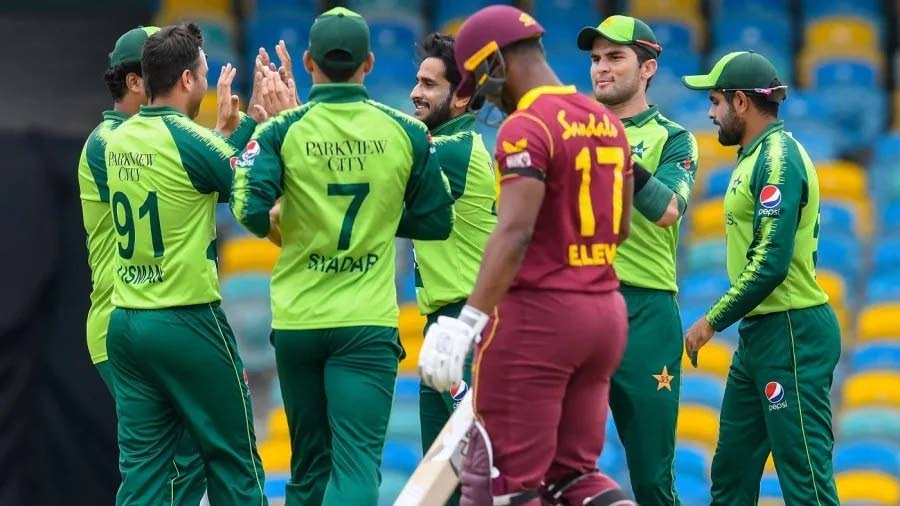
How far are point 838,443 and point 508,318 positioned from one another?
4984 mm

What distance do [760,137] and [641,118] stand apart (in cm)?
50

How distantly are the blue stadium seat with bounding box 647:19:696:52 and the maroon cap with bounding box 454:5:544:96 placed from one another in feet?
23.6

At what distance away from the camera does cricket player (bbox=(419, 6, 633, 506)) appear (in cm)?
538

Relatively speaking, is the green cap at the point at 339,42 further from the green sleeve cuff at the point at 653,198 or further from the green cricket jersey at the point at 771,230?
the green cricket jersey at the point at 771,230

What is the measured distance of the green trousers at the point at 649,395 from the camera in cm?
696

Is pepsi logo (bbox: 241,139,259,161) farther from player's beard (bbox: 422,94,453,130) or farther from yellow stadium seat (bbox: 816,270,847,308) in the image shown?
yellow stadium seat (bbox: 816,270,847,308)

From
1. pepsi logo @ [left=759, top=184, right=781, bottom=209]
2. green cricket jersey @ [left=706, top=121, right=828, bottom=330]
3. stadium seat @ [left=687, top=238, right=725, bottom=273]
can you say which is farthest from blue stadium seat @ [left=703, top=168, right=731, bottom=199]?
pepsi logo @ [left=759, top=184, right=781, bottom=209]

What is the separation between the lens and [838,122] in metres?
12.3

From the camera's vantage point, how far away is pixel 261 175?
5996 millimetres

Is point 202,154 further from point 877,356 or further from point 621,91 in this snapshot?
point 877,356

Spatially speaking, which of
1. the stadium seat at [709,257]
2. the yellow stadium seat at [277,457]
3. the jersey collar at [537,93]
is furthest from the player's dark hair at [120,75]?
the stadium seat at [709,257]

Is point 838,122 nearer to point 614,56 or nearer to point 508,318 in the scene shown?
point 614,56

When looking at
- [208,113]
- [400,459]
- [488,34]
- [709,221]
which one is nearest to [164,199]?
[488,34]

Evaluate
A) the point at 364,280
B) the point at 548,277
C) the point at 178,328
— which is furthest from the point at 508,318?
the point at 178,328
